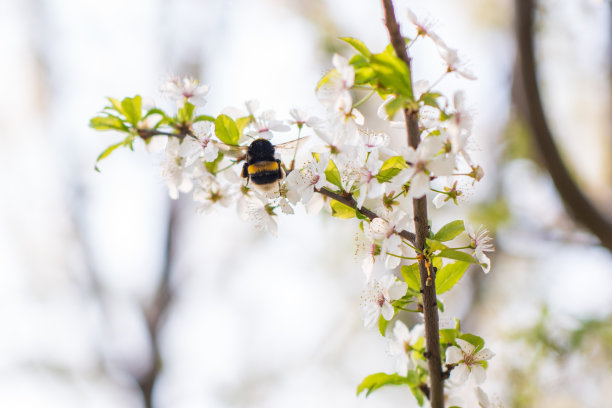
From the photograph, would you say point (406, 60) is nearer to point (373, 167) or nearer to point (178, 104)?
point (373, 167)

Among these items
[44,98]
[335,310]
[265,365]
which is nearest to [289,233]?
[335,310]

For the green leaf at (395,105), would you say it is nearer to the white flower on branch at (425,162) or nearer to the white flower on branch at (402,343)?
the white flower on branch at (425,162)

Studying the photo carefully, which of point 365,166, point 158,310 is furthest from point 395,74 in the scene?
point 158,310

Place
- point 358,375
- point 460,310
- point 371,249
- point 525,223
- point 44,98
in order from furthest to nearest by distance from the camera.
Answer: point 358,375 < point 44,98 < point 460,310 < point 525,223 < point 371,249

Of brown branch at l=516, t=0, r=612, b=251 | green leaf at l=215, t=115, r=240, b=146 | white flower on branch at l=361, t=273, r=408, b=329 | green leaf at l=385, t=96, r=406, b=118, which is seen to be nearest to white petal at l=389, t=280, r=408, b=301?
white flower on branch at l=361, t=273, r=408, b=329

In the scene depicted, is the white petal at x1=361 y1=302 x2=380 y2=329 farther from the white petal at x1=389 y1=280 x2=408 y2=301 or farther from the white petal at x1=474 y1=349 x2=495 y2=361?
the white petal at x1=474 y1=349 x2=495 y2=361

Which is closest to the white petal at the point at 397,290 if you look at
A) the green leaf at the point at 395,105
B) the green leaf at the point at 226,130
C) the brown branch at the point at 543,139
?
the green leaf at the point at 395,105

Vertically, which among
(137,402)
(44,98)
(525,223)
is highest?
(44,98)
